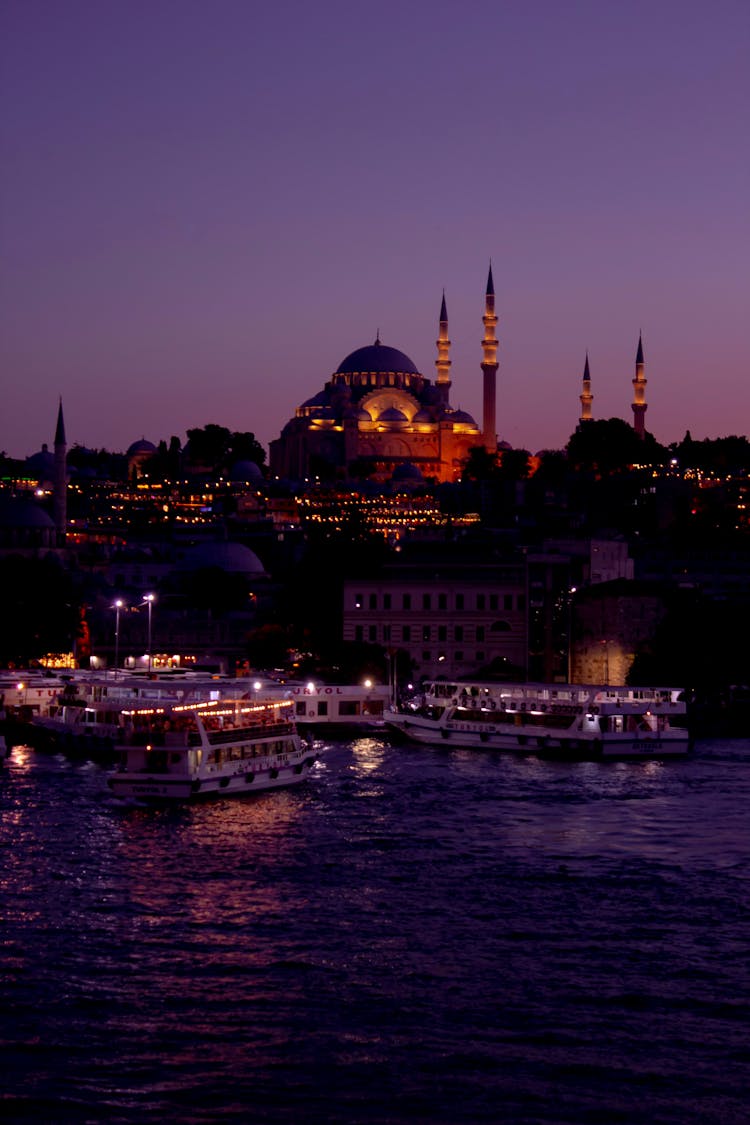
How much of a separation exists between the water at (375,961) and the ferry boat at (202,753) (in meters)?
0.73

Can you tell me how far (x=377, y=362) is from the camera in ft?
481

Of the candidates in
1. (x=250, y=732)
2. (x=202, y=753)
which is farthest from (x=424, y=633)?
(x=202, y=753)

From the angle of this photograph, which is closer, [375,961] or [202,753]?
[375,961]

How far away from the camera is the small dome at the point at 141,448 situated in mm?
144312

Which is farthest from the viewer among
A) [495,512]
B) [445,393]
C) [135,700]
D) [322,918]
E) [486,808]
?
[445,393]

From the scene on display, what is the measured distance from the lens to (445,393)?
147 meters

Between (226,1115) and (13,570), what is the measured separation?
54147 mm

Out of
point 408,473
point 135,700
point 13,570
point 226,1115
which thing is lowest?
point 226,1115

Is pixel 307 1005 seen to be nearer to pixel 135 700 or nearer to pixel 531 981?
pixel 531 981

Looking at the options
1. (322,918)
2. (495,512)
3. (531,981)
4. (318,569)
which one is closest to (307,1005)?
(531,981)

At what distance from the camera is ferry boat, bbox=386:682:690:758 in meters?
45.2

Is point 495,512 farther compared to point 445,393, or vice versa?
point 445,393

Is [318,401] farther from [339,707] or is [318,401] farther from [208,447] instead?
[339,707]

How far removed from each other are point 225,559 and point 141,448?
180ft
